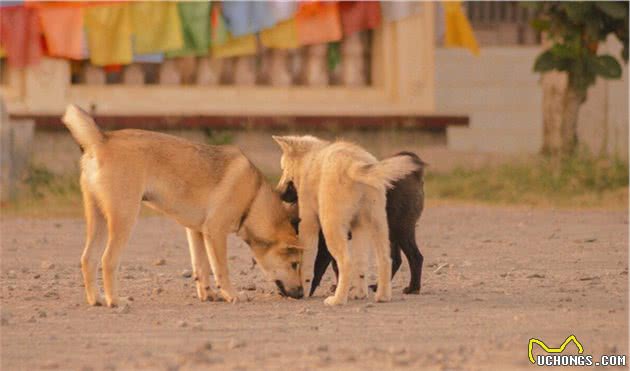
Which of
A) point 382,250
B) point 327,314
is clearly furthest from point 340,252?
point 327,314

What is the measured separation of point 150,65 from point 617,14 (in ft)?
19.0

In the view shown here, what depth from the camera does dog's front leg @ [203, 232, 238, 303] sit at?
935 cm

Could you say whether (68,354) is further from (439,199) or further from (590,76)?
(590,76)

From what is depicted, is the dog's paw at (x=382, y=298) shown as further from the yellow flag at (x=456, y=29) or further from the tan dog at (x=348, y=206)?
the yellow flag at (x=456, y=29)

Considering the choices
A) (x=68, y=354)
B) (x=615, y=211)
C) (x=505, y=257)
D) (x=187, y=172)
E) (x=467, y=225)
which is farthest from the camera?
(x=615, y=211)

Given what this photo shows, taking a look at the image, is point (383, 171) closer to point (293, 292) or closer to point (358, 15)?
point (293, 292)

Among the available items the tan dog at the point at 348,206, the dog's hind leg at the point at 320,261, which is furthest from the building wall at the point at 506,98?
the tan dog at the point at 348,206

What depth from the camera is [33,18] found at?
17.5 meters

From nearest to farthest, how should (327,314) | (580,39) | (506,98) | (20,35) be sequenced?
(327,314) → (580,39) → (20,35) → (506,98)

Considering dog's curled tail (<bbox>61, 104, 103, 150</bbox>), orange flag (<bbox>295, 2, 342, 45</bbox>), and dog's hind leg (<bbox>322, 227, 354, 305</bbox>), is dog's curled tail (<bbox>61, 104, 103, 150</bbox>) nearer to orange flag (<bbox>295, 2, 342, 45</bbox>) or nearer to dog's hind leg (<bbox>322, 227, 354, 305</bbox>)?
dog's hind leg (<bbox>322, 227, 354, 305</bbox>)

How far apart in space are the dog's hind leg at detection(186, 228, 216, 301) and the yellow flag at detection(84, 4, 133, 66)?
850 cm

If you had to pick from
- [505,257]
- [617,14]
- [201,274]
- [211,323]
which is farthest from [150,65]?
[211,323]

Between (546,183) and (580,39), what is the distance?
68.0 inches

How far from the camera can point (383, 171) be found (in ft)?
28.9
